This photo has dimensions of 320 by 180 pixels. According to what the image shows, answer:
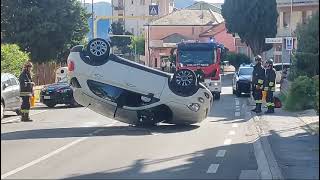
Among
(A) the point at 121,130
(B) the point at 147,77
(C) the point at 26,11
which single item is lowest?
(A) the point at 121,130

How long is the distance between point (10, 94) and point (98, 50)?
542 cm

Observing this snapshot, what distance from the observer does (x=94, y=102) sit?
64.2 feet

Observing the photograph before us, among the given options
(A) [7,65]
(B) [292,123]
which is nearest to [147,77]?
(B) [292,123]

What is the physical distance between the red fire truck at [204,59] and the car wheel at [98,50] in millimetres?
14256

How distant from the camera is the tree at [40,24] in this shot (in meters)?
44.0

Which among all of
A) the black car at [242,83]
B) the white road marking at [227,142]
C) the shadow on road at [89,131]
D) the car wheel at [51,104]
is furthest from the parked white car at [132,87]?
the black car at [242,83]

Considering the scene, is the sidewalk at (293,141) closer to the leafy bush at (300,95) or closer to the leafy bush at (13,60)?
the leafy bush at (300,95)

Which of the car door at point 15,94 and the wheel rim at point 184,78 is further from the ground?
the wheel rim at point 184,78

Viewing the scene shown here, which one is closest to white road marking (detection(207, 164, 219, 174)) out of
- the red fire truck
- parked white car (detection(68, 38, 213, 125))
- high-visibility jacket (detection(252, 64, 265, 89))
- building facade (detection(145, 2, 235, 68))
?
parked white car (detection(68, 38, 213, 125))

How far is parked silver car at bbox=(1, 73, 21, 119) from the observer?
75.4ft

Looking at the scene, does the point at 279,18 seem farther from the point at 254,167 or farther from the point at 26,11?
the point at 254,167

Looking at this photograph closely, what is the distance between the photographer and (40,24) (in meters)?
44.1

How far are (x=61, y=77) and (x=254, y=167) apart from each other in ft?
94.9

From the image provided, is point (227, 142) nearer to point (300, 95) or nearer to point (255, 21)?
point (300, 95)
